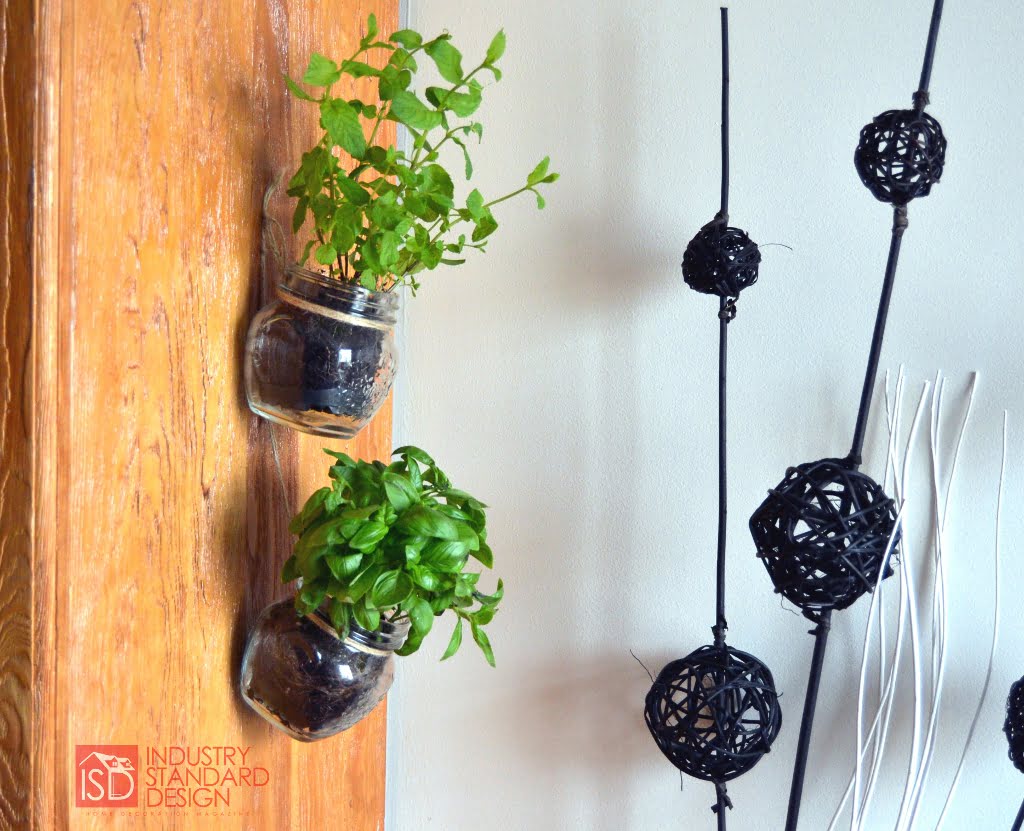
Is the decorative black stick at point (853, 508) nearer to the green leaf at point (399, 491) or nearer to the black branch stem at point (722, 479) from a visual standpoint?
the black branch stem at point (722, 479)

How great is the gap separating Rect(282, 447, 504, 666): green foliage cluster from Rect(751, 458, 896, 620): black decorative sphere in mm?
330

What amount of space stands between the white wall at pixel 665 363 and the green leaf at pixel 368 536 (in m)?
0.45

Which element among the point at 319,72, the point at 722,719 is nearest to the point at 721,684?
the point at 722,719

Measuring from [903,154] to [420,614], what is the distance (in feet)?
2.27

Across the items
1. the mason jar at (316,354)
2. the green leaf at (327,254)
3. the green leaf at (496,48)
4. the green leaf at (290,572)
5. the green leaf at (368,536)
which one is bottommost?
the green leaf at (290,572)

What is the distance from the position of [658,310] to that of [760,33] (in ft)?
1.27

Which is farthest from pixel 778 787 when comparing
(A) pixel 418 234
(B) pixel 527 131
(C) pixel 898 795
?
(B) pixel 527 131

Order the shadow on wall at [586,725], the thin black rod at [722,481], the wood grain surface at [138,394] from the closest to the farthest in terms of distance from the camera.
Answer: the wood grain surface at [138,394]
the thin black rod at [722,481]
the shadow on wall at [586,725]

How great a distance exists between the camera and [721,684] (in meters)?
1.01

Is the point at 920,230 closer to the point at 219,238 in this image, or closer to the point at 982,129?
the point at 982,129

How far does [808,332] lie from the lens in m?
1.17

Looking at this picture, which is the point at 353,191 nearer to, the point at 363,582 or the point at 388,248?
the point at 388,248

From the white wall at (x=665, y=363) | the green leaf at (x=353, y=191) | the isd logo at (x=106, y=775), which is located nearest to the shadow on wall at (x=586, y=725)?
the white wall at (x=665, y=363)

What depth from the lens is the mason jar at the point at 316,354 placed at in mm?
893
